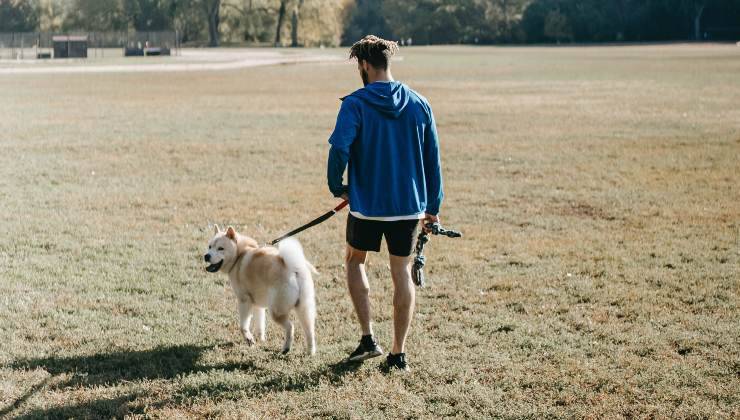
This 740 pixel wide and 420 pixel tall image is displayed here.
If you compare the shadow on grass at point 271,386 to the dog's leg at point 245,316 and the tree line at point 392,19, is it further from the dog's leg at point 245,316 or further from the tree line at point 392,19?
the tree line at point 392,19

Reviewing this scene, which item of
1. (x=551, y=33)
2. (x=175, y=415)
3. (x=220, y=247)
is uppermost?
(x=551, y=33)

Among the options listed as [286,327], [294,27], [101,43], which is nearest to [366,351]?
[286,327]

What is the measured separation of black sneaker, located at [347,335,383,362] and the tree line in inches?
3248

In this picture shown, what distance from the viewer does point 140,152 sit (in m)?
15.6

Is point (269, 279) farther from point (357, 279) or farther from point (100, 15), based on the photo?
point (100, 15)

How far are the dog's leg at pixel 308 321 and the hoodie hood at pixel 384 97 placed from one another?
4.58 feet

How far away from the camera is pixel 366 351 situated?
554 centimetres

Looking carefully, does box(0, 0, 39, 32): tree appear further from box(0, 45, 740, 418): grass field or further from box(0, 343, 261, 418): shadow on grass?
box(0, 343, 261, 418): shadow on grass

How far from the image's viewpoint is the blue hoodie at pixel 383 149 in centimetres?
496

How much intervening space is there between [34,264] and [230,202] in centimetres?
341

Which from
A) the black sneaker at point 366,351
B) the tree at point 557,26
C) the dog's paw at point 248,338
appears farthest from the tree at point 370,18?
the black sneaker at point 366,351

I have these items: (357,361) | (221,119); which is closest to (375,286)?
(357,361)

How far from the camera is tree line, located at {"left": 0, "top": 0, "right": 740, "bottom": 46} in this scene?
85.1 m

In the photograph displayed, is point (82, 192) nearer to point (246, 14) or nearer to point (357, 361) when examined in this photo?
point (357, 361)
